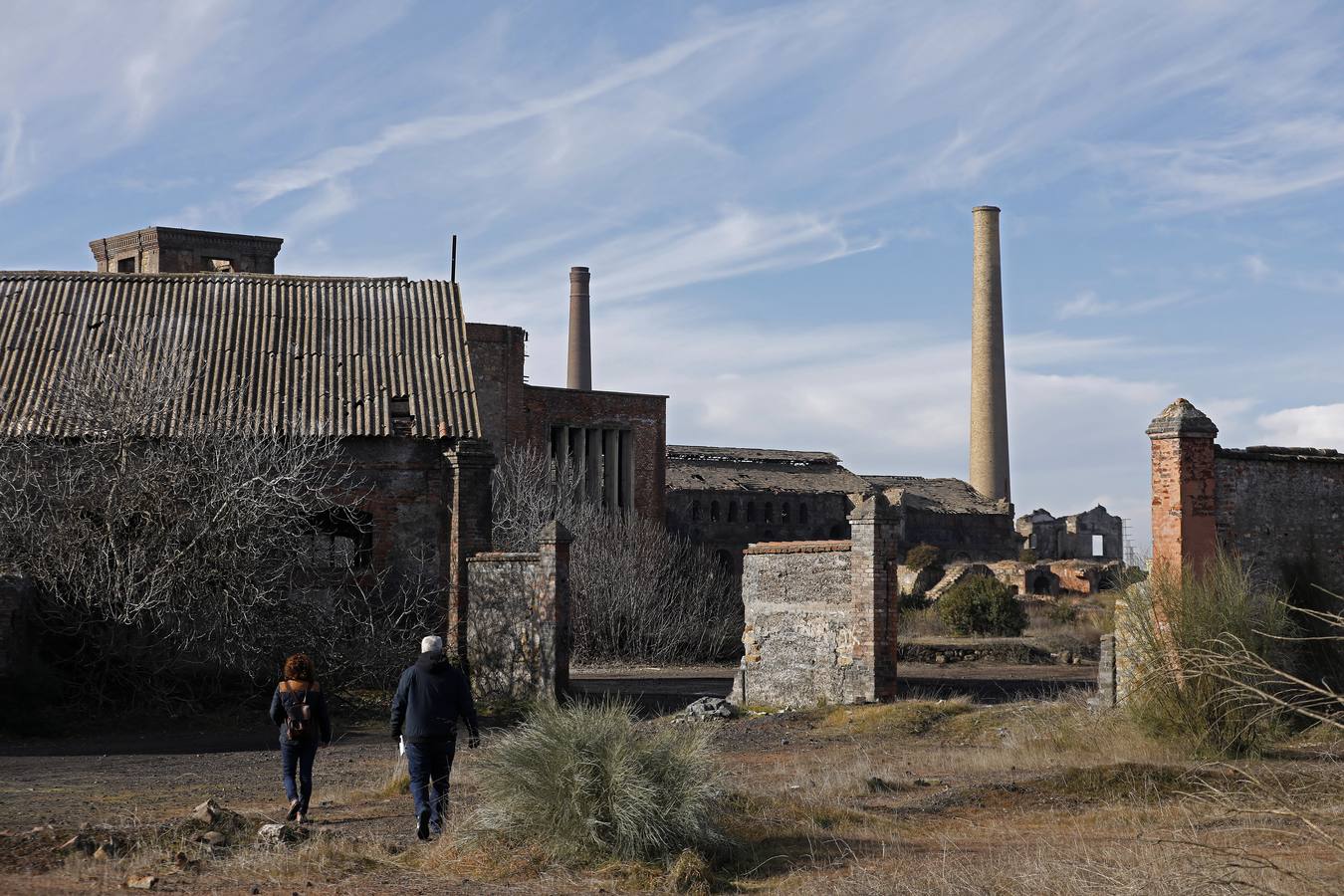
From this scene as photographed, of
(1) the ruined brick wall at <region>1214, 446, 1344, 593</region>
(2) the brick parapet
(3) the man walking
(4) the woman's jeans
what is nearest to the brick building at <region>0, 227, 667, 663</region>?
(2) the brick parapet

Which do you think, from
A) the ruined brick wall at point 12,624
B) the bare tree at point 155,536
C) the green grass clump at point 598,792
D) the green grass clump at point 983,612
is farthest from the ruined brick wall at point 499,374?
the green grass clump at point 598,792

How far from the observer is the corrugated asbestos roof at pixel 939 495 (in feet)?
205

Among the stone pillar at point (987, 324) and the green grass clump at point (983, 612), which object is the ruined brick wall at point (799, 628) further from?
the stone pillar at point (987, 324)

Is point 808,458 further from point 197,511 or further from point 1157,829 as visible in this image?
point 1157,829

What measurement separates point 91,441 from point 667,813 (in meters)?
13.1

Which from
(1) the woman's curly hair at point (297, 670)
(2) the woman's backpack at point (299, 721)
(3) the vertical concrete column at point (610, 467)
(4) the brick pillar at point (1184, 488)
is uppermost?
(3) the vertical concrete column at point (610, 467)

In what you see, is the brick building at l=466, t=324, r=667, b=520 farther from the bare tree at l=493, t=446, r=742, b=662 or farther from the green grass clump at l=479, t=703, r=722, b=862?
the green grass clump at l=479, t=703, r=722, b=862

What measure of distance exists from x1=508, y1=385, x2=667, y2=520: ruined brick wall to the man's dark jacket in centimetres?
3011

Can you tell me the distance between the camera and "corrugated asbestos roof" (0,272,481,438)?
20750 millimetres

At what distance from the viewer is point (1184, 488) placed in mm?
15008

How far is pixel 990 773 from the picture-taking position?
41.9ft

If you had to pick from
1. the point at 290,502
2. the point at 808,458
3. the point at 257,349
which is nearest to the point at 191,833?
the point at 290,502

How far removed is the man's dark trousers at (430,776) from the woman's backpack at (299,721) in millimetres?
961

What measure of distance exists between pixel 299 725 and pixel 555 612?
7.65 meters
